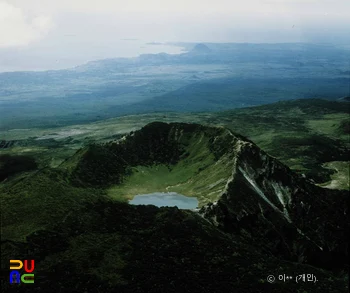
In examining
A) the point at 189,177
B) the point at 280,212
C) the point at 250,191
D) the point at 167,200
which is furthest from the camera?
the point at 189,177

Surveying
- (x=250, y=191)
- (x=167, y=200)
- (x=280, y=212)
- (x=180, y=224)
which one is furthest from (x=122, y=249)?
(x=280, y=212)

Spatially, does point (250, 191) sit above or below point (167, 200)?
above

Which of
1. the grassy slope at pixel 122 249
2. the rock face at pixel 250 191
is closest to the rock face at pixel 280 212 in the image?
the rock face at pixel 250 191

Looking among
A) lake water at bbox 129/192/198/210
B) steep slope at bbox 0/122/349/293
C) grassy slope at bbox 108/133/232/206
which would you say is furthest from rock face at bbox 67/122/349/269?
lake water at bbox 129/192/198/210

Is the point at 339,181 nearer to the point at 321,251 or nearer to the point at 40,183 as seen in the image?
the point at 321,251

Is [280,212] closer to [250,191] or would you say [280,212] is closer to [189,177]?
[250,191]

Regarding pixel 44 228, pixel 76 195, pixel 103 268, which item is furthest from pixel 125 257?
A: pixel 76 195

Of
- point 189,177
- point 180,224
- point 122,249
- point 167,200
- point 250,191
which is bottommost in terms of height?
point 122,249
